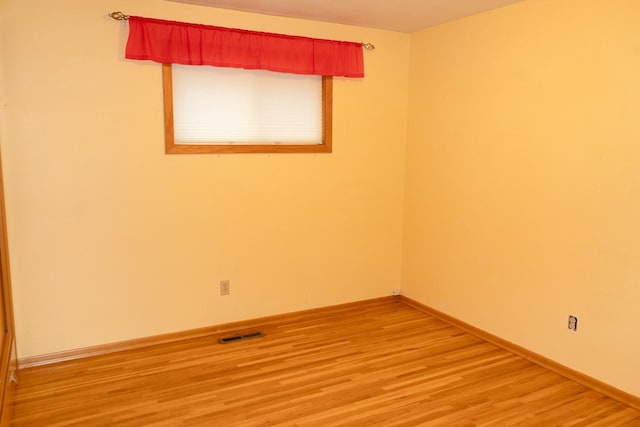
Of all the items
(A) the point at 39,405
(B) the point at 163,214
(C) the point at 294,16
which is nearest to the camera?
(A) the point at 39,405

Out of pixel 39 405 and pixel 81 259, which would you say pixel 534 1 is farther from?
pixel 39 405

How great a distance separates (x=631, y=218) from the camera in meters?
2.65

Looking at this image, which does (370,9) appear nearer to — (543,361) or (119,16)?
(119,16)

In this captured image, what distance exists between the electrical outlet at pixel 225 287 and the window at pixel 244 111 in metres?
1.03

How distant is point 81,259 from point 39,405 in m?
0.95

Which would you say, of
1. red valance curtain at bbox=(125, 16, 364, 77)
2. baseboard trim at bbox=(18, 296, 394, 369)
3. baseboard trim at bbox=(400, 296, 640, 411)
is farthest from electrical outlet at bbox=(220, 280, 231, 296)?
baseboard trim at bbox=(400, 296, 640, 411)

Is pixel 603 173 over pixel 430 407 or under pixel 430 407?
over

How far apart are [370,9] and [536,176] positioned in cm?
168

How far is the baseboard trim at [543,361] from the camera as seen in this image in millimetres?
2744

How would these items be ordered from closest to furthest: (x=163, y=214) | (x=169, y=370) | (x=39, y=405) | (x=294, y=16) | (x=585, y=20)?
(x=39, y=405) < (x=585, y=20) < (x=169, y=370) < (x=163, y=214) < (x=294, y=16)

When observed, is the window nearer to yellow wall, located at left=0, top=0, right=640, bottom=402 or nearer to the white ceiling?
yellow wall, located at left=0, top=0, right=640, bottom=402

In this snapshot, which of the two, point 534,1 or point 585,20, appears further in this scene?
point 534,1

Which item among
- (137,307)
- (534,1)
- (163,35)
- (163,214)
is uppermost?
(534,1)

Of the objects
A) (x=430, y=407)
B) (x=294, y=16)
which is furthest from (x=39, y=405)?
(x=294, y=16)
